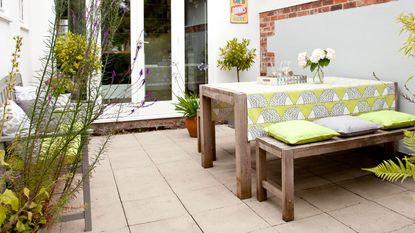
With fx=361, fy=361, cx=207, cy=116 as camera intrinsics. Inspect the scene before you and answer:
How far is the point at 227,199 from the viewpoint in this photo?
2.84m

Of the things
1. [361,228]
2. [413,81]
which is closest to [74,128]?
[361,228]

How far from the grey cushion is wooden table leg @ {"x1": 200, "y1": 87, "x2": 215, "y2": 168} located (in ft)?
3.55

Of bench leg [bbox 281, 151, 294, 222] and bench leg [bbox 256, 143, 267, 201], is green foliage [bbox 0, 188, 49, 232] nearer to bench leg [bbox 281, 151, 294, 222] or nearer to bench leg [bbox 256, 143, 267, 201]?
bench leg [bbox 281, 151, 294, 222]

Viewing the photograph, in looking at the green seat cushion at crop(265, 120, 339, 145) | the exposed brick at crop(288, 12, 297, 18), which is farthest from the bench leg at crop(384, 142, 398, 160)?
the exposed brick at crop(288, 12, 297, 18)

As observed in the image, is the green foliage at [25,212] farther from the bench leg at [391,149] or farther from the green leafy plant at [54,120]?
the bench leg at [391,149]

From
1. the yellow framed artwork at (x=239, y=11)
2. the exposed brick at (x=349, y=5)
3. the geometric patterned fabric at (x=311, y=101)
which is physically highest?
the yellow framed artwork at (x=239, y=11)

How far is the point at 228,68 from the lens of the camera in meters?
5.75

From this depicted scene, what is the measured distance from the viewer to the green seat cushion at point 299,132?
2.54 metres

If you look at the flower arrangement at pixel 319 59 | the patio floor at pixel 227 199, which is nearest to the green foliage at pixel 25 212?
the patio floor at pixel 227 199

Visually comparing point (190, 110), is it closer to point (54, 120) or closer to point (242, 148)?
point (242, 148)

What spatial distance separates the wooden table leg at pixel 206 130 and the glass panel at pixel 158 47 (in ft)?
6.95

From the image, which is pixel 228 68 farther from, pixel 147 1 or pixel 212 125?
pixel 212 125

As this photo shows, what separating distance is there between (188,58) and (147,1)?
3.54 feet

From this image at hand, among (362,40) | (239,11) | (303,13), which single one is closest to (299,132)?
(362,40)
